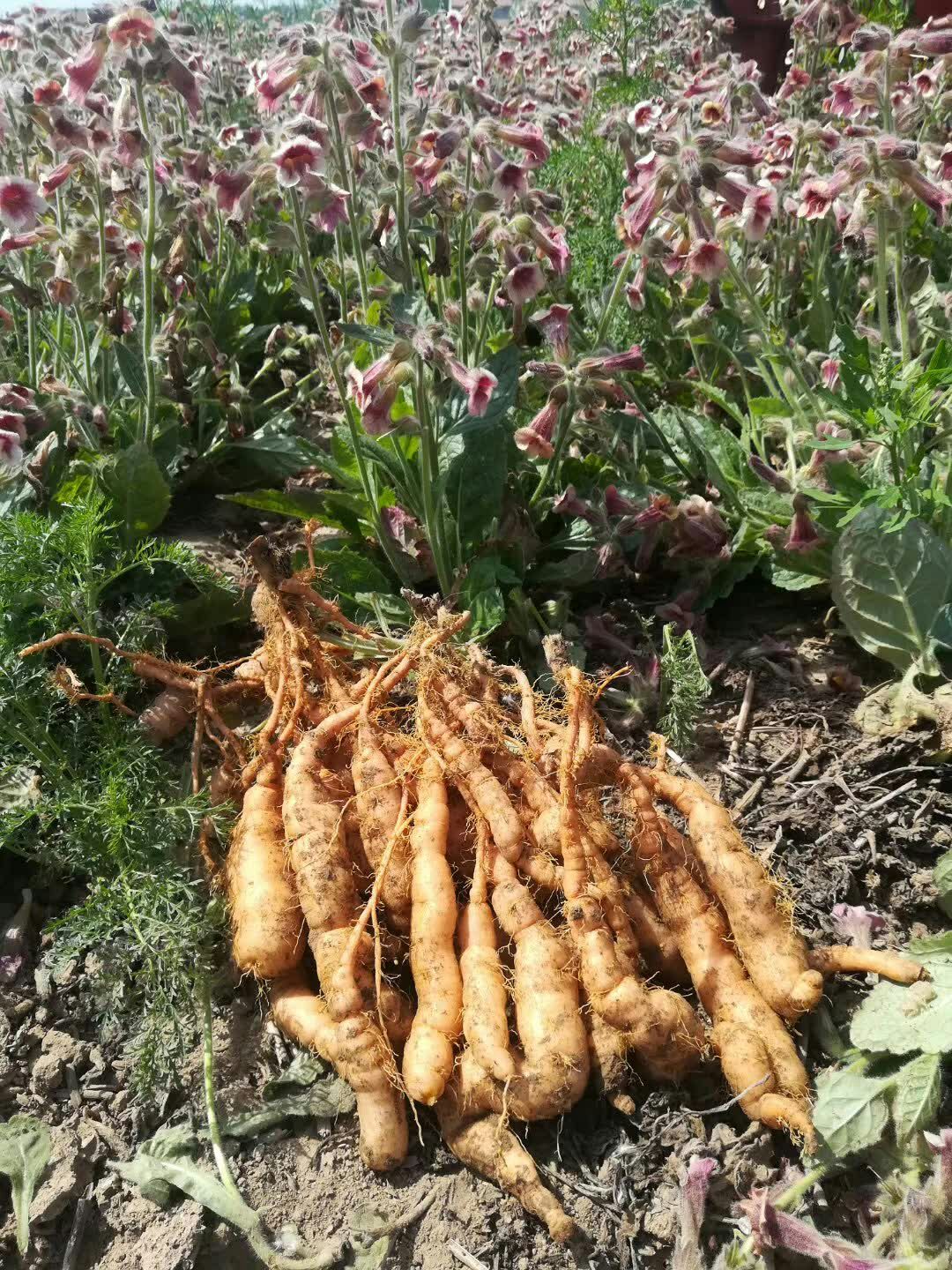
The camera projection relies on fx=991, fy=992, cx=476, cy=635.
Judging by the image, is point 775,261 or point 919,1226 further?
point 775,261

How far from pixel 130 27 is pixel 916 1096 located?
121 inches

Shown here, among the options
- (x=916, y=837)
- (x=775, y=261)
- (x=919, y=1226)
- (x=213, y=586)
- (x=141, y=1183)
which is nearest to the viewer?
(x=919, y=1226)

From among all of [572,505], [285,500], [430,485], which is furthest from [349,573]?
[572,505]

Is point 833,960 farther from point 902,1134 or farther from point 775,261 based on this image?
point 775,261

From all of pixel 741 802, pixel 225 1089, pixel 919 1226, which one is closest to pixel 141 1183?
pixel 225 1089

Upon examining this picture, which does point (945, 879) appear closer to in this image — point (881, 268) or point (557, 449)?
point (557, 449)

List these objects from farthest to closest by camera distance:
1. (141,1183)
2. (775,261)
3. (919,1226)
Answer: (775,261) → (141,1183) → (919,1226)

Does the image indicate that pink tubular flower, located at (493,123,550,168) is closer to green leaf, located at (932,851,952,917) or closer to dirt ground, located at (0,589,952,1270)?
dirt ground, located at (0,589,952,1270)

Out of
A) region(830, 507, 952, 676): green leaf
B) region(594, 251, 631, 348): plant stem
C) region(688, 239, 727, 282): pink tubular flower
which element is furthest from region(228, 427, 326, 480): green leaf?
region(830, 507, 952, 676): green leaf

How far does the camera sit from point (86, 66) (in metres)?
2.70

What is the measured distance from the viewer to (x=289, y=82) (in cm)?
254

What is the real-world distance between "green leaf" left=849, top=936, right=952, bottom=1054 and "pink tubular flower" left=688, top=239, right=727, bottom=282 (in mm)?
1965

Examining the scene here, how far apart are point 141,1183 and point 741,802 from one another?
1.55 meters

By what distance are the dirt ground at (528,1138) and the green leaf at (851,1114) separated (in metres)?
0.11
